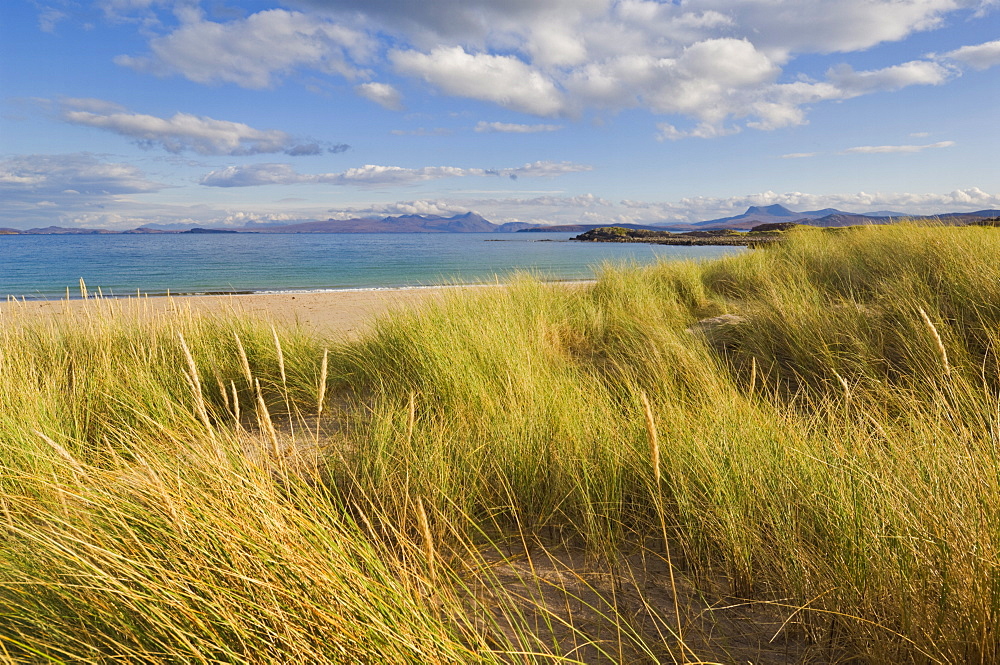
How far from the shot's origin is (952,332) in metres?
3.90

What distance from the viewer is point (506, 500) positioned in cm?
247

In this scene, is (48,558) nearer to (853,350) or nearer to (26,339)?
(26,339)

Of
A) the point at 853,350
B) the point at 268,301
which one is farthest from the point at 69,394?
the point at 268,301

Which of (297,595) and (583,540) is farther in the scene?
(583,540)

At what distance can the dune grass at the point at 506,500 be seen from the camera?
4.34 ft

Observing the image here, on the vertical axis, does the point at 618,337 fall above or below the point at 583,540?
above

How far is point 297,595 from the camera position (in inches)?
50.2

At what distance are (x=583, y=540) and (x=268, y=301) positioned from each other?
13.0m

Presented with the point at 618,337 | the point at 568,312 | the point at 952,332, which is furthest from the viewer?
the point at 568,312

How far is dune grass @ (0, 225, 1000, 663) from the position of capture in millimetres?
1322

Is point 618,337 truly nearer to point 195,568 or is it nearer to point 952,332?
point 952,332

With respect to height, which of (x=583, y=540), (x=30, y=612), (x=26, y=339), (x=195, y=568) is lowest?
(x=583, y=540)

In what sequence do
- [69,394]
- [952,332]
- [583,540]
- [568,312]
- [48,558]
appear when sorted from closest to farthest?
[48,558] → [583,540] → [69,394] → [952,332] → [568,312]

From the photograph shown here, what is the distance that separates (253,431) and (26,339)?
2353 mm
